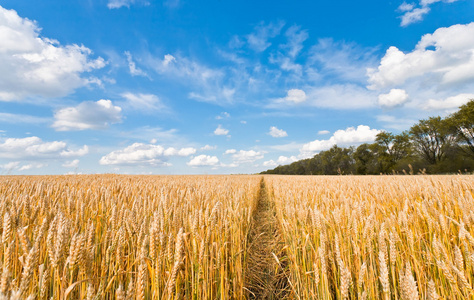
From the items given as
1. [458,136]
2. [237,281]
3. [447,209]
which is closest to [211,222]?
[237,281]

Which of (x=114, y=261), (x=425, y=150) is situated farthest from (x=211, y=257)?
(x=425, y=150)

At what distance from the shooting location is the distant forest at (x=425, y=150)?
34344 mm

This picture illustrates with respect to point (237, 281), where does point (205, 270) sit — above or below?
above

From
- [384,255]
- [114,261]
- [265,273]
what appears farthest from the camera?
[265,273]

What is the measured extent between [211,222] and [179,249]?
79 centimetres

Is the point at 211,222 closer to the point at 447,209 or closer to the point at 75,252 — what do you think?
the point at 75,252

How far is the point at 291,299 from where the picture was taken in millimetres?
2461

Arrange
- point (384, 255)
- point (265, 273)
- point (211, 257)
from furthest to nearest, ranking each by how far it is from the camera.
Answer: point (265, 273) → point (211, 257) → point (384, 255)

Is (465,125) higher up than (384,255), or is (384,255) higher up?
(465,125)

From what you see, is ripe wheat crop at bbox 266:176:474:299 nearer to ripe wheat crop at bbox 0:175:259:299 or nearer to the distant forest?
ripe wheat crop at bbox 0:175:259:299

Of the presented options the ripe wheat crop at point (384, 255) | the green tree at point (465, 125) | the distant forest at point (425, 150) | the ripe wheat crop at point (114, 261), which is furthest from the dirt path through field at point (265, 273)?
the green tree at point (465, 125)

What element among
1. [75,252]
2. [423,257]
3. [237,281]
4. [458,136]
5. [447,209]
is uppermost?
[458,136]

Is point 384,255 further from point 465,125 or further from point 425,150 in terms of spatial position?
point 425,150

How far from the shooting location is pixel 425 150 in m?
42.3
